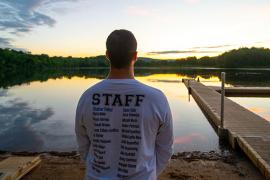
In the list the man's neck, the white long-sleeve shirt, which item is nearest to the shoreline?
the white long-sleeve shirt

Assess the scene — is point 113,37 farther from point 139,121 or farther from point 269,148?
point 269,148

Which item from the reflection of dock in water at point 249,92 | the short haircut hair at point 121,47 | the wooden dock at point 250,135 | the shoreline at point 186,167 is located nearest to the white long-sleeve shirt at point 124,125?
the short haircut hair at point 121,47

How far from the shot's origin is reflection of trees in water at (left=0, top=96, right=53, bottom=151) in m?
9.85

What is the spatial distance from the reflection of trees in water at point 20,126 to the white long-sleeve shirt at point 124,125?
791 cm

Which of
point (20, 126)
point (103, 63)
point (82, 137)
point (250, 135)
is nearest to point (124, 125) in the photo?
point (82, 137)

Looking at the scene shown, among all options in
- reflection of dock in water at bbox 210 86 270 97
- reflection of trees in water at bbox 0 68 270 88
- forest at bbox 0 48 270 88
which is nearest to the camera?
reflection of dock in water at bbox 210 86 270 97

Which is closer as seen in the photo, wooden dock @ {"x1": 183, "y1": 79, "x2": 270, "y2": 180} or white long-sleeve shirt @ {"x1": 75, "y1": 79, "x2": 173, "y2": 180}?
white long-sleeve shirt @ {"x1": 75, "y1": 79, "x2": 173, "y2": 180}

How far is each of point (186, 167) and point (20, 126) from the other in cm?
810

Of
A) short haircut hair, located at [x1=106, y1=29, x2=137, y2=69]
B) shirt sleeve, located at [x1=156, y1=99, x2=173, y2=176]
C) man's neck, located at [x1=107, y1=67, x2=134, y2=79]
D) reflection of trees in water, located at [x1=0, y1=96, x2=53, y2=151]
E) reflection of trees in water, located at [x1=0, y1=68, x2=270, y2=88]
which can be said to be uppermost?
short haircut hair, located at [x1=106, y1=29, x2=137, y2=69]

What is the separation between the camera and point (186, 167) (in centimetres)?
698

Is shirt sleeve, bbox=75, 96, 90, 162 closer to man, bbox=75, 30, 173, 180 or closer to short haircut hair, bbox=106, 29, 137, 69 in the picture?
man, bbox=75, 30, 173, 180

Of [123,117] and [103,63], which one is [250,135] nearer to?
[123,117]

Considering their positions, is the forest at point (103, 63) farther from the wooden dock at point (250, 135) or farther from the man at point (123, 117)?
the man at point (123, 117)

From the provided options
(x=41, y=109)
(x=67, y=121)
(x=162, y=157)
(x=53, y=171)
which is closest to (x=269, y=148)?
(x=53, y=171)
